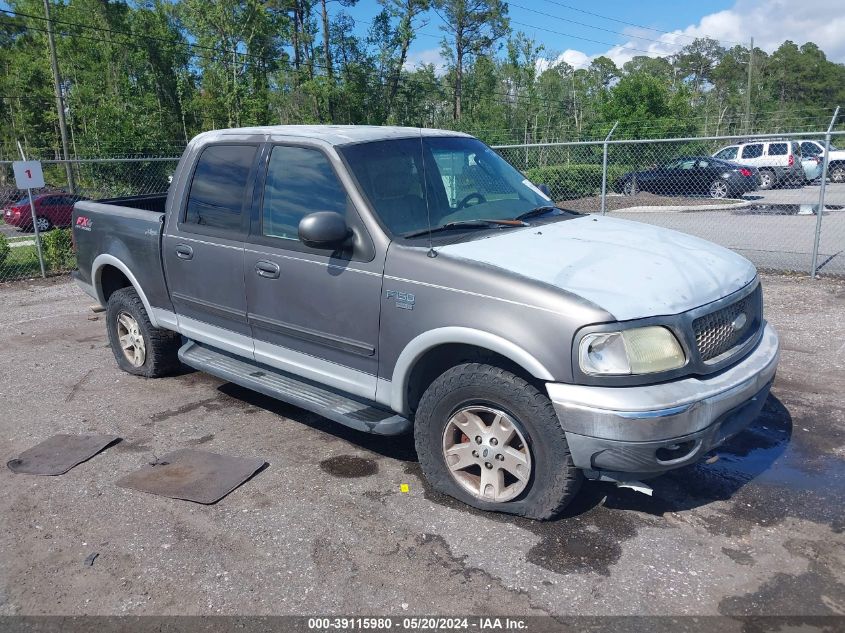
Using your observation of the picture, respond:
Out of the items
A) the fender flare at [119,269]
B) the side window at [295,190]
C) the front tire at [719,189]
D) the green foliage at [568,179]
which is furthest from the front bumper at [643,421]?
the front tire at [719,189]

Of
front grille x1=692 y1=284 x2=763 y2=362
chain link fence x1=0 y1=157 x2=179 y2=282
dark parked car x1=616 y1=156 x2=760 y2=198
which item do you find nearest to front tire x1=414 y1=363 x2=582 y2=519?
front grille x1=692 y1=284 x2=763 y2=362

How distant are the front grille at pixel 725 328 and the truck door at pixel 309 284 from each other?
1.68m

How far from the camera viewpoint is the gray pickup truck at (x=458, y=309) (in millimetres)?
3193

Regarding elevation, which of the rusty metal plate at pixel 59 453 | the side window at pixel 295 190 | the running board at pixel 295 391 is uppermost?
the side window at pixel 295 190

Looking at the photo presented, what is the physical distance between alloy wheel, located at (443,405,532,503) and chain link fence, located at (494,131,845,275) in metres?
8.66

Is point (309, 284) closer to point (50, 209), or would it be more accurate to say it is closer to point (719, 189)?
point (719, 189)

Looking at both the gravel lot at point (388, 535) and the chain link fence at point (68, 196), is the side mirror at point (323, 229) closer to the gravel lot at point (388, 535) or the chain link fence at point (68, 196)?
the gravel lot at point (388, 535)

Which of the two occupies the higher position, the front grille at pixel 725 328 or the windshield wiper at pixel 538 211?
the windshield wiper at pixel 538 211

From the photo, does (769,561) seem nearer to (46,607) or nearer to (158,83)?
(46,607)

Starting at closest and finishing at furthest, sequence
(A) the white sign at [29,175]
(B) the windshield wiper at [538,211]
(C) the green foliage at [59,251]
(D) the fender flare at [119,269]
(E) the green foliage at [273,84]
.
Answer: (B) the windshield wiper at [538,211], (D) the fender flare at [119,269], (A) the white sign at [29,175], (C) the green foliage at [59,251], (E) the green foliage at [273,84]

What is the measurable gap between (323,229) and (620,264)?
5.22 feet

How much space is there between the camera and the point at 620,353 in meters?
Result: 3.15

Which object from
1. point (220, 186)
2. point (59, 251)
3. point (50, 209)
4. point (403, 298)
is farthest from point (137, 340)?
point (50, 209)

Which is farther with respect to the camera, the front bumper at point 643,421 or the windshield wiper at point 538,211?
the windshield wiper at point 538,211
